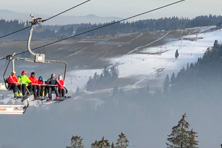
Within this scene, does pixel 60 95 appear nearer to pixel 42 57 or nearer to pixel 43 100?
pixel 43 100

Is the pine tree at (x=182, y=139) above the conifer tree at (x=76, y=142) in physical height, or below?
above

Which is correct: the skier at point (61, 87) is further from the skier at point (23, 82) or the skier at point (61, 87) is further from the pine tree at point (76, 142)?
the pine tree at point (76, 142)

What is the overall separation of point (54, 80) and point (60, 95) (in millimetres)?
1209

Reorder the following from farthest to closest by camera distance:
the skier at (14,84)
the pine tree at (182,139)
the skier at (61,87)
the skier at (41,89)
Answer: the pine tree at (182,139) → the skier at (61,87) → the skier at (41,89) → the skier at (14,84)

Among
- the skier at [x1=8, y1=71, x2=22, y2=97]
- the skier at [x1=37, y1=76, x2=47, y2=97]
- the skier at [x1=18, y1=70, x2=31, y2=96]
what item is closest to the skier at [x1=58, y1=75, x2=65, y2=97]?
the skier at [x1=37, y1=76, x2=47, y2=97]

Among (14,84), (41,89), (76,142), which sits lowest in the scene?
(76,142)

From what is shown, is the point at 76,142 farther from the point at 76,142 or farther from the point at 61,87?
the point at 61,87

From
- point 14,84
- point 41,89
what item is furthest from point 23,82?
point 41,89

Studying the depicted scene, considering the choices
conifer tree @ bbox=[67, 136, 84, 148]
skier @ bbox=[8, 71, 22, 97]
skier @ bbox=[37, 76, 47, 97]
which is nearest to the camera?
skier @ bbox=[8, 71, 22, 97]

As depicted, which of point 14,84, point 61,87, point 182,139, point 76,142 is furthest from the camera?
point 76,142

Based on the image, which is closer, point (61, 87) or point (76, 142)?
point (61, 87)

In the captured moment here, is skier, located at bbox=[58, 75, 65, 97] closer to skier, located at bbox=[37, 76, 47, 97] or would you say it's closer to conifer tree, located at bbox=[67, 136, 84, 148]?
skier, located at bbox=[37, 76, 47, 97]

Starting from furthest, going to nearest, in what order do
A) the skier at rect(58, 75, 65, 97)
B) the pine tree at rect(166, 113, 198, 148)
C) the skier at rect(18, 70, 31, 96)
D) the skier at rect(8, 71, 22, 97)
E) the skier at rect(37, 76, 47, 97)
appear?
the pine tree at rect(166, 113, 198, 148), the skier at rect(58, 75, 65, 97), the skier at rect(37, 76, 47, 97), the skier at rect(18, 70, 31, 96), the skier at rect(8, 71, 22, 97)

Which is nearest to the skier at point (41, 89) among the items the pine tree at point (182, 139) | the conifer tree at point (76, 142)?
the pine tree at point (182, 139)
